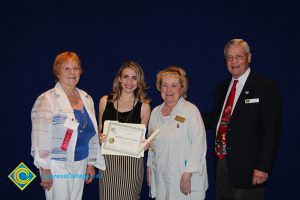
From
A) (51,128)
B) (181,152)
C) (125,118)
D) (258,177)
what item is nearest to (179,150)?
(181,152)

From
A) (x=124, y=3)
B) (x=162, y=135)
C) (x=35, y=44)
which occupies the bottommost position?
(x=162, y=135)

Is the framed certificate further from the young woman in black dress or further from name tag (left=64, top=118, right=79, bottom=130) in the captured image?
name tag (left=64, top=118, right=79, bottom=130)

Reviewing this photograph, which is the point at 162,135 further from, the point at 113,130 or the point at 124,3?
the point at 124,3

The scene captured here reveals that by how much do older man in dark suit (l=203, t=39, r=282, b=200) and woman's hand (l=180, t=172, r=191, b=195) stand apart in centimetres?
42

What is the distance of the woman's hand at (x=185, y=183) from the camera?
285 cm

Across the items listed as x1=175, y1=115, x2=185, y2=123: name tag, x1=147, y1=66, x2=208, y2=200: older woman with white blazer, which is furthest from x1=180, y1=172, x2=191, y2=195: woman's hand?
x1=175, y1=115, x2=185, y2=123: name tag

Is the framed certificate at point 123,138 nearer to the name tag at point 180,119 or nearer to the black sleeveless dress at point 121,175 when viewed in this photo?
the black sleeveless dress at point 121,175

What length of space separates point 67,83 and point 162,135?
1.10 m

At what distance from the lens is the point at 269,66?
3740 millimetres

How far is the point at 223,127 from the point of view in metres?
2.96

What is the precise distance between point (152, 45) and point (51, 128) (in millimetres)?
1742

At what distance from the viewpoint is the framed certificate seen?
2930 millimetres

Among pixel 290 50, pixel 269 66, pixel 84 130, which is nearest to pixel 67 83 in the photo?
pixel 84 130

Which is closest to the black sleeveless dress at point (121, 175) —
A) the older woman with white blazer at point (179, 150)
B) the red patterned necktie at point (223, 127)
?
the older woman with white blazer at point (179, 150)
